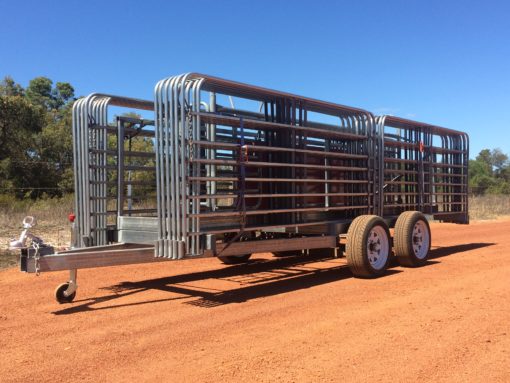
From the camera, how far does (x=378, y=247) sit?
28.1 feet

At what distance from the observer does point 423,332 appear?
5.04m

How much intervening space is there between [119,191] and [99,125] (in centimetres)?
106

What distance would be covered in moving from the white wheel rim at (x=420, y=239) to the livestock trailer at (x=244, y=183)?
0.02 meters

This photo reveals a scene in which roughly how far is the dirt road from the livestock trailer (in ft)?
1.99

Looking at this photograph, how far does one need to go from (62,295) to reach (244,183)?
2.79 meters

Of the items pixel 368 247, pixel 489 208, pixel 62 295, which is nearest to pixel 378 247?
pixel 368 247

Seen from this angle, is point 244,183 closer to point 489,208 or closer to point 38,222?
point 38,222

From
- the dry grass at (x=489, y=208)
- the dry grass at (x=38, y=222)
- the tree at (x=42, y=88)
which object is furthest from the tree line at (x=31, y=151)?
the tree at (x=42, y=88)

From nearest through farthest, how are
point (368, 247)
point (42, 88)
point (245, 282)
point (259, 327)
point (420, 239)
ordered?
point (259, 327) < point (245, 282) < point (368, 247) < point (420, 239) < point (42, 88)

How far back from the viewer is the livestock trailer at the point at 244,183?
6262 mm

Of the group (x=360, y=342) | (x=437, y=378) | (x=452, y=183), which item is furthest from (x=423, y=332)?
(x=452, y=183)

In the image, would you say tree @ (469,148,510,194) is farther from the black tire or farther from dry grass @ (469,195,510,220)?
the black tire

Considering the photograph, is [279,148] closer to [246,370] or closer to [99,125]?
[99,125]

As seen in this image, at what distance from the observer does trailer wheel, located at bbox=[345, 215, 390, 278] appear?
7.93 m
